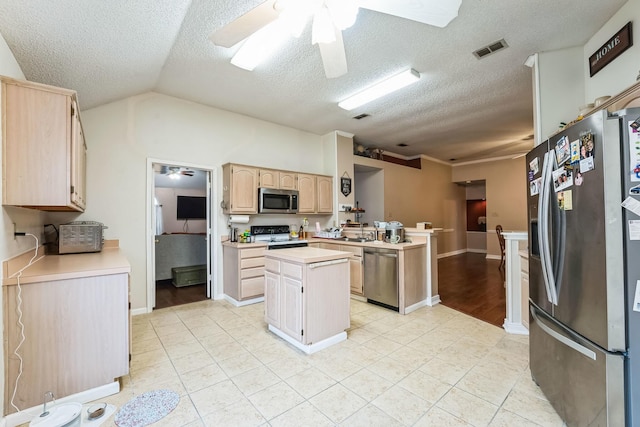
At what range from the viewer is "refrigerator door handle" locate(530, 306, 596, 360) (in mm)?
1382

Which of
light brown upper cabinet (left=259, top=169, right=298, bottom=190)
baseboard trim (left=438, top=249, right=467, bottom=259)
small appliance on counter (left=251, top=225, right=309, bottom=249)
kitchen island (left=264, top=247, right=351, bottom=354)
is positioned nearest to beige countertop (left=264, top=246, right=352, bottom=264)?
kitchen island (left=264, top=247, right=351, bottom=354)

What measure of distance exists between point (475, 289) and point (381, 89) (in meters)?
3.66

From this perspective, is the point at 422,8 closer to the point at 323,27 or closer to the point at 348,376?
the point at 323,27

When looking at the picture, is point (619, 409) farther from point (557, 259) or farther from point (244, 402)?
point (244, 402)

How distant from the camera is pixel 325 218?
5.58 m

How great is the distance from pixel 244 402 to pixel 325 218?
13.1ft

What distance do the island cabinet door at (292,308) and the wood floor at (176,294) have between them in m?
2.14

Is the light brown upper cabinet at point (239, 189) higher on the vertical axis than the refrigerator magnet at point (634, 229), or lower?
higher

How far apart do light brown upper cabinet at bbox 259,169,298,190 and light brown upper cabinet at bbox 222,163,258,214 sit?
144 millimetres

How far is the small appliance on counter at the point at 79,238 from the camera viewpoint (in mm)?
2689

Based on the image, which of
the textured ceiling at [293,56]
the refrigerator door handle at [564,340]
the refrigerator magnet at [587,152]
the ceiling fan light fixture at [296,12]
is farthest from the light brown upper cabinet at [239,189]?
the refrigerator magnet at [587,152]

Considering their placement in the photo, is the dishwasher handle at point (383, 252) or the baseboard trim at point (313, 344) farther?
the dishwasher handle at point (383, 252)

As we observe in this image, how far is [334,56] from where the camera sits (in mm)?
1979

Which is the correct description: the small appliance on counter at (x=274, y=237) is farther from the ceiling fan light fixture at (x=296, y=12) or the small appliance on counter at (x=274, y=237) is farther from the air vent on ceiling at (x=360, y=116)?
the ceiling fan light fixture at (x=296, y=12)
